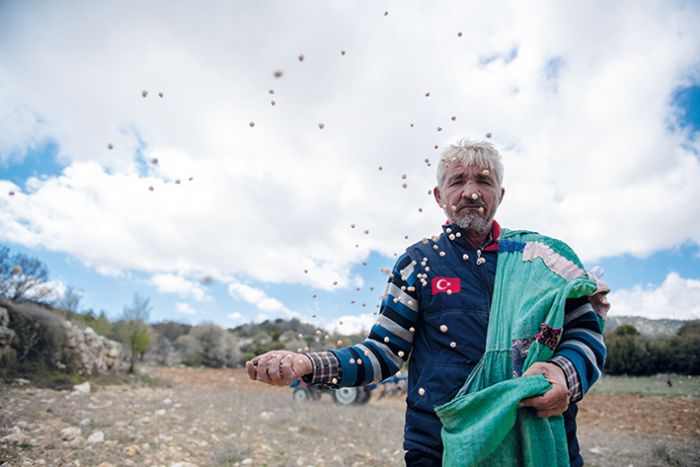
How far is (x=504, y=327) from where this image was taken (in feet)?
5.30

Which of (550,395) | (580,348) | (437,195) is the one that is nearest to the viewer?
(550,395)

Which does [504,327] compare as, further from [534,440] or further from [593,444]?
[593,444]

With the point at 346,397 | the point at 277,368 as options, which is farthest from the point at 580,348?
the point at 346,397

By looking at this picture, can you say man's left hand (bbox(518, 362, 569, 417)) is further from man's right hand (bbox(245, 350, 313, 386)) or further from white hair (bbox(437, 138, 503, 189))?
white hair (bbox(437, 138, 503, 189))

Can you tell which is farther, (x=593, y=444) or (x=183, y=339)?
(x=183, y=339)

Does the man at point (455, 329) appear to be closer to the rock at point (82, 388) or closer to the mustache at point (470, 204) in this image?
the mustache at point (470, 204)

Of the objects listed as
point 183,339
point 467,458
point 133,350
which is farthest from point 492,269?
point 183,339

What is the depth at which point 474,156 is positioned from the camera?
199cm

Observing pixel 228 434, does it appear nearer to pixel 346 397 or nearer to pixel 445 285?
pixel 445 285

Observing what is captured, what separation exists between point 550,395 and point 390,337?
2.27ft

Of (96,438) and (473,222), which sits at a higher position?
(473,222)

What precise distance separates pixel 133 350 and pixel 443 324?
1689 centimetres

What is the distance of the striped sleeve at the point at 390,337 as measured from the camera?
1.83 meters

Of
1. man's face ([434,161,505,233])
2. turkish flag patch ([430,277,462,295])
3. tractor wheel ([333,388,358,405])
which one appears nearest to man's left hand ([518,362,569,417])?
turkish flag patch ([430,277,462,295])
